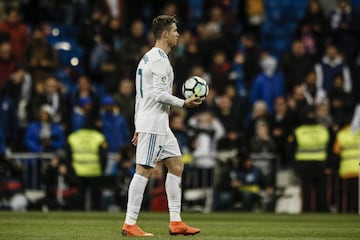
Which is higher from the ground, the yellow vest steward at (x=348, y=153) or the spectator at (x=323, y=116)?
the spectator at (x=323, y=116)


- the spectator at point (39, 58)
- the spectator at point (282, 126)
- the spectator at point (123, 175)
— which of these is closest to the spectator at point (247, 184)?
the spectator at point (282, 126)

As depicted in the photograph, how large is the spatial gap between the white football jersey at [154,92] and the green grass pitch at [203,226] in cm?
128

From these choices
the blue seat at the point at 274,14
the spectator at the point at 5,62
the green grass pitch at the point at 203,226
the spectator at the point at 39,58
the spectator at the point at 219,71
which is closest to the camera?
the green grass pitch at the point at 203,226

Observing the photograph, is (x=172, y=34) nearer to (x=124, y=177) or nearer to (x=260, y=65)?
(x=124, y=177)

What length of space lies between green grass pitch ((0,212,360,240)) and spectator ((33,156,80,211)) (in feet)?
7.20

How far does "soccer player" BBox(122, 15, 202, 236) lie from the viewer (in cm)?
1248

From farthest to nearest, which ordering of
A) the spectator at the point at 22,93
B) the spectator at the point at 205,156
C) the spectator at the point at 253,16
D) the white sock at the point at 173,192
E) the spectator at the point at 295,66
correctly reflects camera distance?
1. the spectator at the point at 253,16
2. the spectator at the point at 295,66
3. the spectator at the point at 22,93
4. the spectator at the point at 205,156
5. the white sock at the point at 173,192

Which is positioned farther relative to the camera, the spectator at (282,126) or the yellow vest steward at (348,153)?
the spectator at (282,126)

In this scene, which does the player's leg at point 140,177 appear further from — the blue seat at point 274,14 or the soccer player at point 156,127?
the blue seat at point 274,14

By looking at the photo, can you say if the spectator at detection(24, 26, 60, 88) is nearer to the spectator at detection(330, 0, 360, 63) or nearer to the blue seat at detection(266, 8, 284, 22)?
the blue seat at detection(266, 8, 284, 22)

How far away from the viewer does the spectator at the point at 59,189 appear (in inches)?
824

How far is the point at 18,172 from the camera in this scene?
68.5 feet

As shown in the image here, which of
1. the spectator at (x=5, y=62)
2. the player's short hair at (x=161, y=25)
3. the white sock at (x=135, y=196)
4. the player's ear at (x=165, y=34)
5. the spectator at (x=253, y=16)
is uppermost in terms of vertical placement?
the spectator at (x=253, y=16)

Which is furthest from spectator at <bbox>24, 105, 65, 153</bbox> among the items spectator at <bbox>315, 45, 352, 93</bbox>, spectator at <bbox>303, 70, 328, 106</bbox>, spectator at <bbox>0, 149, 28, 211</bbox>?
spectator at <bbox>315, 45, 352, 93</bbox>
